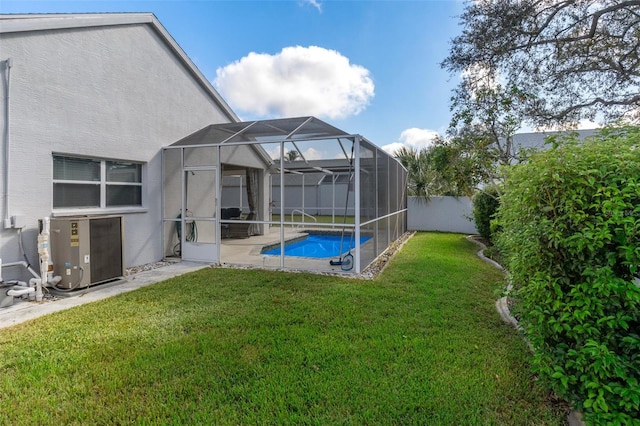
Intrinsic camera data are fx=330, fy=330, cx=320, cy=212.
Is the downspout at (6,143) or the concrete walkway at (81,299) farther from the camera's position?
the downspout at (6,143)

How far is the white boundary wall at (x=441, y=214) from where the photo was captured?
1510 centimetres

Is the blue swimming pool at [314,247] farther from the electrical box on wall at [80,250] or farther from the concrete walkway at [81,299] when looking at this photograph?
the electrical box on wall at [80,250]

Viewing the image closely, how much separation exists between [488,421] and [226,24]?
1167 cm

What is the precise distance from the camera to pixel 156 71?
817cm

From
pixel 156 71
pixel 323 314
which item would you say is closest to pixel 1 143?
pixel 156 71

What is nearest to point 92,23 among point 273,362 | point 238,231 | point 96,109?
point 96,109

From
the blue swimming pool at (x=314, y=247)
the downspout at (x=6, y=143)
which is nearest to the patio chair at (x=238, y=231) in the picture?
the blue swimming pool at (x=314, y=247)

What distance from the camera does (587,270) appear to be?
6.97 feet

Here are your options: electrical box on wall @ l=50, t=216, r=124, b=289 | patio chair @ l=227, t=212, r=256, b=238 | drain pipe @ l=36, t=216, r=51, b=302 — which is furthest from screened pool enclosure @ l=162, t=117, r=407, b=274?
drain pipe @ l=36, t=216, r=51, b=302

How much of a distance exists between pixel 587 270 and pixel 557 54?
8.86 meters

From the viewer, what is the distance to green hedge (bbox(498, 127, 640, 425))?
200 cm

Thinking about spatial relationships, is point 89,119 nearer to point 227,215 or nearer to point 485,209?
point 227,215

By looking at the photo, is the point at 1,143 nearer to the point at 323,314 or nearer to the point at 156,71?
the point at 156,71

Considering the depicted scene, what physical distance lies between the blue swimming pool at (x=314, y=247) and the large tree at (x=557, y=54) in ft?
20.8
